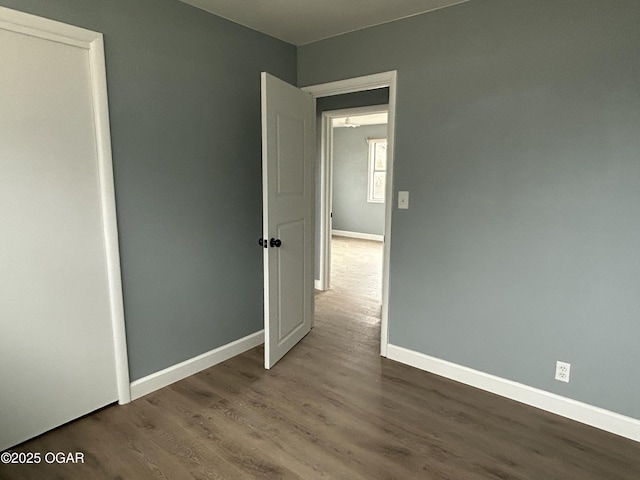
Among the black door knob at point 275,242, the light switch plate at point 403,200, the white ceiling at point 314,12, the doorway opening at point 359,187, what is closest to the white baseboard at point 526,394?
Result: the light switch plate at point 403,200

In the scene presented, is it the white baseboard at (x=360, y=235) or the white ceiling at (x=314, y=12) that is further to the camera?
the white baseboard at (x=360, y=235)

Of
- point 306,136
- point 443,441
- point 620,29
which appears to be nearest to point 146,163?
point 306,136

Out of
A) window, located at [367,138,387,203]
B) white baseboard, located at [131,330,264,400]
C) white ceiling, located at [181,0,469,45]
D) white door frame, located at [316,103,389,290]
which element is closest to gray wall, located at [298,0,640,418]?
white ceiling, located at [181,0,469,45]

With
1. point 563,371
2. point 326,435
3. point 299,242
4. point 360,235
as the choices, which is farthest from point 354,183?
point 326,435

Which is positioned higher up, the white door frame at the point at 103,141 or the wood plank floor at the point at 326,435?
the white door frame at the point at 103,141

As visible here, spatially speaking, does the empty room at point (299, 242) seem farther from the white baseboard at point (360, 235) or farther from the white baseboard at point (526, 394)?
the white baseboard at point (360, 235)

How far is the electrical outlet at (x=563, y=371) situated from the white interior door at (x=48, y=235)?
2620mm

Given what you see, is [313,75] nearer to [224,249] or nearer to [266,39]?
[266,39]

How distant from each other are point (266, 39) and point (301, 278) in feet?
6.09

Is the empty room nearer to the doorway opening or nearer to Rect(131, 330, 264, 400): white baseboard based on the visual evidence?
Rect(131, 330, 264, 400): white baseboard

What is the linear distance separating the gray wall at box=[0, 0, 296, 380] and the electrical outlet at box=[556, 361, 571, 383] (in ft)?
6.92

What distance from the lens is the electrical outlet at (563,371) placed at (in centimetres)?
217

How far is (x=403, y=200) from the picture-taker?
2.68m

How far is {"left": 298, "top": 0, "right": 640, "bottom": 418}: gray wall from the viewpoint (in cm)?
194
